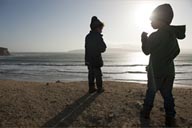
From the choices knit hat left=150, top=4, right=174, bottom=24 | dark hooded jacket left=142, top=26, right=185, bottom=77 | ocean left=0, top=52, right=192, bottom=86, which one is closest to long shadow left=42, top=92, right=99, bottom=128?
dark hooded jacket left=142, top=26, right=185, bottom=77

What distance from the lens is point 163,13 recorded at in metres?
4.79

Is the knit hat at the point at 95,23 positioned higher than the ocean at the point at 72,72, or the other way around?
the knit hat at the point at 95,23

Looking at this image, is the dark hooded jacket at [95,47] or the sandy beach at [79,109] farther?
the dark hooded jacket at [95,47]

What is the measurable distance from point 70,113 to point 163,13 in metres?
2.72

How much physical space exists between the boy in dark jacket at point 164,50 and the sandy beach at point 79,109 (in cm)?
63

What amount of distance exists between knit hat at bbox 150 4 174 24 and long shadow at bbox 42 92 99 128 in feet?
8.10

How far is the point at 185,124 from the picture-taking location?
16.7 feet

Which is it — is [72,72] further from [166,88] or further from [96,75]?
[166,88]

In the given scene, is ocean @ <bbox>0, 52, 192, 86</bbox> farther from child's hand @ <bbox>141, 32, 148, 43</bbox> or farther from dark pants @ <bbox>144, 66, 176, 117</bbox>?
child's hand @ <bbox>141, 32, 148, 43</bbox>

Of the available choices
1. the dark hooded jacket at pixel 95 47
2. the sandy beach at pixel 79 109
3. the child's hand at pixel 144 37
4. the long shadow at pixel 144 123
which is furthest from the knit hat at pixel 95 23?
the long shadow at pixel 144 123

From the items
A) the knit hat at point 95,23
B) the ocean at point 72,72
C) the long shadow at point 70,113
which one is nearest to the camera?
the long shadow at point 70,113

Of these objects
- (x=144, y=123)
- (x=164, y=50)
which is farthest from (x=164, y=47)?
(x=144, y=123)

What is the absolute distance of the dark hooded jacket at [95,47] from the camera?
721 centimetres

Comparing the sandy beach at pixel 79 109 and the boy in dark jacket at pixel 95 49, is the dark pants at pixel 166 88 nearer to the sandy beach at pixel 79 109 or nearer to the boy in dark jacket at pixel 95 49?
the sandy beach at pixel 79 109
